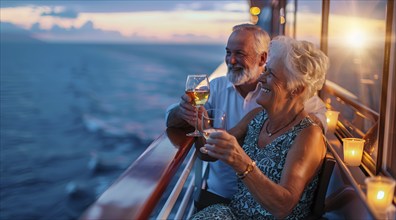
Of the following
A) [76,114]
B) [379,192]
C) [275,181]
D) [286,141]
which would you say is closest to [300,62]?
[286,141]

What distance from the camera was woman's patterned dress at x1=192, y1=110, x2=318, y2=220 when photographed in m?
1.66

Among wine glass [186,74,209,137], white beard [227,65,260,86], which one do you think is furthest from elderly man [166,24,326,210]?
wine glass [186,74,209,137]

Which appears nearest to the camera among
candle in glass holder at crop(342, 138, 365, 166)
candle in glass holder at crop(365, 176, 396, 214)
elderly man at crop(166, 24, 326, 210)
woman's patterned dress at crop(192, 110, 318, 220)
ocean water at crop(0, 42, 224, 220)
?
candle in glass holder at crop(365, 176, 396, 214)

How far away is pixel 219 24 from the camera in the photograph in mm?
16797

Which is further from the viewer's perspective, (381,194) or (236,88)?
(236,88)

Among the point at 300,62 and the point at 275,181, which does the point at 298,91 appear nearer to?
the point at 300,62

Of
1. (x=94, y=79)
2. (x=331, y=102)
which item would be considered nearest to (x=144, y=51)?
(x=94, y=79)

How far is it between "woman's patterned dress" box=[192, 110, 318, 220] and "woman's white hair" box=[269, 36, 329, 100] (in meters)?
0.14

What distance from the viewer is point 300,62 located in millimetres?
1717

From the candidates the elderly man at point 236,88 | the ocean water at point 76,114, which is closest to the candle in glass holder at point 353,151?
the elderly man at point 236,88

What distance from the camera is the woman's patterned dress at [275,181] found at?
5.45 ft

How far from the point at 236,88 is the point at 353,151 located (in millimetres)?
676

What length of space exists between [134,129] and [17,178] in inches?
378

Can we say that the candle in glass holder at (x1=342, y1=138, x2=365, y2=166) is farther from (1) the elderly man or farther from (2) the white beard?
(2) the white beard
